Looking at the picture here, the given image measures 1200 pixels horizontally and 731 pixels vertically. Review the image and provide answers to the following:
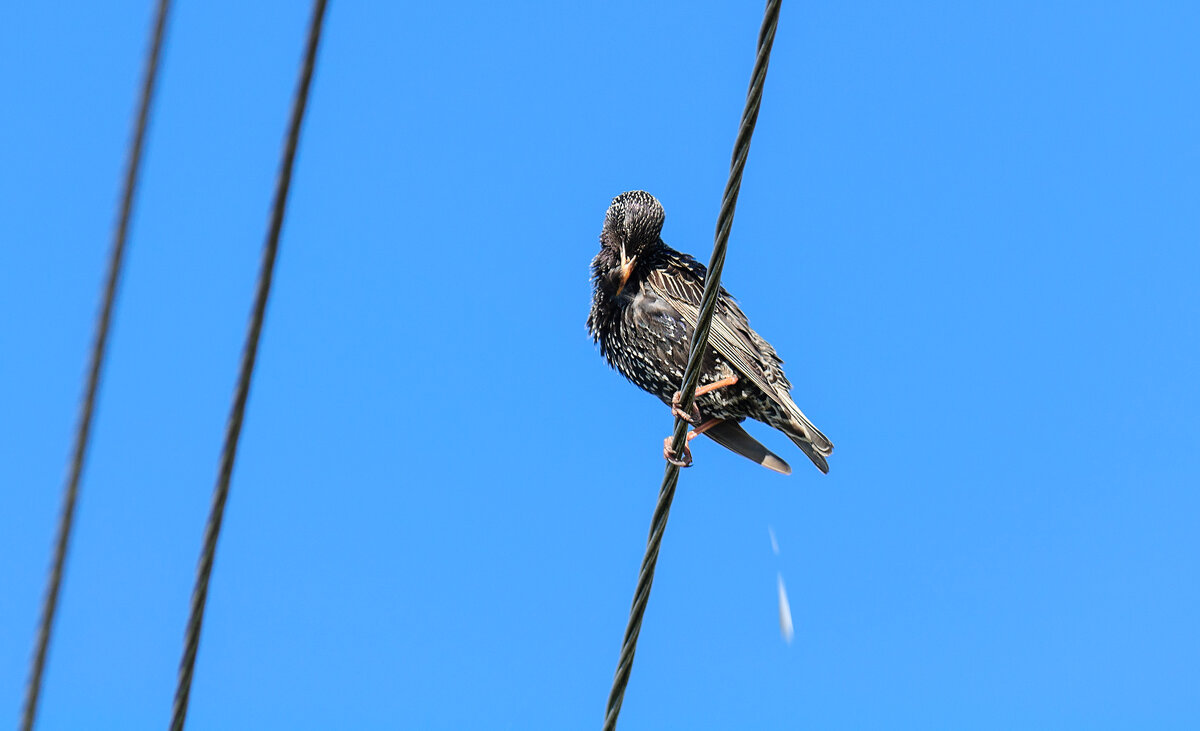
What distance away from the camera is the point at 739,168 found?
3348 millimetres

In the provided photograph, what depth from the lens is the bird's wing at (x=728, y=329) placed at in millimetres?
6309

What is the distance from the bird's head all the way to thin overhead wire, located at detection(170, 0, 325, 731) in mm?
4537

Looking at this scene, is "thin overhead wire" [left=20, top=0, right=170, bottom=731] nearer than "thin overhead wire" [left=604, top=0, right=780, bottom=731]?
Yes

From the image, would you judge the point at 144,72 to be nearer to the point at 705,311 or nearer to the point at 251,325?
the point at 251,325

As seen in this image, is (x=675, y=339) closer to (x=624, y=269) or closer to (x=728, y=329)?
(x=728, y=329)

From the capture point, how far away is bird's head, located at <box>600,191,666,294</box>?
22.8 feet

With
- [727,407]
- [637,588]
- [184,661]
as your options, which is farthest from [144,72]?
[727,407]

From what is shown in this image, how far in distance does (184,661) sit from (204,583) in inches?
7.3

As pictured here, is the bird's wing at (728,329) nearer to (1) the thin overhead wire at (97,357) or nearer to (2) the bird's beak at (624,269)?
(2) the bird's beak at (624,269)

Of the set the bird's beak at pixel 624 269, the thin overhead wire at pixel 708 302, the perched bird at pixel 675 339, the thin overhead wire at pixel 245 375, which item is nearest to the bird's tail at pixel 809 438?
the perched bird at pixel 675 339

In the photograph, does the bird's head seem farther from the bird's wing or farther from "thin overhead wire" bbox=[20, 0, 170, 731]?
→ "thin overhead wire" bbox=[20, 0, 170, 731]

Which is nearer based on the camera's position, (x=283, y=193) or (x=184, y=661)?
(x=283, y=193)

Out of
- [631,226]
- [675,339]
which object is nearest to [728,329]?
[675,339]

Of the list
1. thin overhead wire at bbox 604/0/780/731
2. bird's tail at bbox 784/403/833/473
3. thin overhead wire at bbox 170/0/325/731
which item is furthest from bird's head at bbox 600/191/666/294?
thin overhead wire at bbox 170/0/325/731
